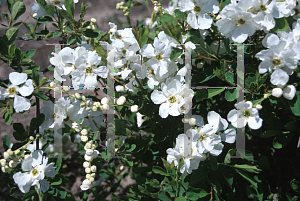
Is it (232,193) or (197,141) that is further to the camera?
(232,193)

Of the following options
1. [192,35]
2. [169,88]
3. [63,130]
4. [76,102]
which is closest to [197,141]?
[169,88]

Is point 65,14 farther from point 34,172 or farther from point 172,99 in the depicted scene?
point 34,172

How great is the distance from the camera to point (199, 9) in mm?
1205

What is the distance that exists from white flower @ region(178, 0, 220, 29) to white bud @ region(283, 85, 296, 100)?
1.42 feet

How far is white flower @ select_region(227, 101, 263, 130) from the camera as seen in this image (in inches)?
45.7

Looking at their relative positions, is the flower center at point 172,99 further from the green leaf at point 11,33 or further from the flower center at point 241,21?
the green leaf at point 11,33

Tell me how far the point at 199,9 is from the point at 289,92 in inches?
20.6

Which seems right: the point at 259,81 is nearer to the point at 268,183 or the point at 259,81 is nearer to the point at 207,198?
the point at 207,198

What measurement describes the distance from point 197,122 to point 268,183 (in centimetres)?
86

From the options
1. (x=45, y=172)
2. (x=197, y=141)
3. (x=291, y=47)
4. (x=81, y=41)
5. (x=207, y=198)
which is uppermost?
(x=81, y=41)

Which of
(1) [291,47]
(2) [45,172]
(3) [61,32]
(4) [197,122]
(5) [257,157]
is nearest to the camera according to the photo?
(1) [291,47]

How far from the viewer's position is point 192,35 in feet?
4.13

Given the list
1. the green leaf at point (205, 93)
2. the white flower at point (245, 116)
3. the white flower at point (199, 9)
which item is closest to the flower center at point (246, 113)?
the white flower at point (245, 116)

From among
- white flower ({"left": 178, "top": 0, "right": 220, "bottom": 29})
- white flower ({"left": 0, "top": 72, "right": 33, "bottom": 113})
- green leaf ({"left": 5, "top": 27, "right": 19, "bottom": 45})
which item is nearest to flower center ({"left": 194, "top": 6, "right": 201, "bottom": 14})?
white flower ({"left": 178, "top": 0, "right": 220, "bottom": 29})
